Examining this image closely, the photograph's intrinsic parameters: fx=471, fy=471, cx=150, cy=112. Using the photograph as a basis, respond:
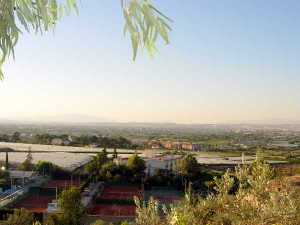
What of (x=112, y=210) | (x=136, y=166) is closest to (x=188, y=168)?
(x=136, y=166)

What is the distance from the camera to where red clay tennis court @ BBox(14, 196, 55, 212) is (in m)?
17.1

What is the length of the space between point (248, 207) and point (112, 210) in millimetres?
14470

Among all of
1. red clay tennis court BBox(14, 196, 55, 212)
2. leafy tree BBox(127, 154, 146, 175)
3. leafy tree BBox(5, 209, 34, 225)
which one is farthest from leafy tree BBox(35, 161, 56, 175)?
leafy tree BBox(5, 209, 34, 225)

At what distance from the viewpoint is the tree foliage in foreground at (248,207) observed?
2.89 meters

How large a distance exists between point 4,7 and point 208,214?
2.48 m

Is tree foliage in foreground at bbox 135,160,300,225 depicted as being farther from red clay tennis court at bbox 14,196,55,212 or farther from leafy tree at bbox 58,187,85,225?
red clay tennis court at bbox 14,196,55,212

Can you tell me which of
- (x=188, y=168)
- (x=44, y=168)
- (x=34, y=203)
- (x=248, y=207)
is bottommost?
(x=34, y=203)

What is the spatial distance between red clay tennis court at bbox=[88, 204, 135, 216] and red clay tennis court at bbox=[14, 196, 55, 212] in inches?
71.9

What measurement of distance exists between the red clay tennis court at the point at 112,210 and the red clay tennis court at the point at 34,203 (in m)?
1.83

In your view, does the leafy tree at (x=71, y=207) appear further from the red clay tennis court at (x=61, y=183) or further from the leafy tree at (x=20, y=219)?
the red clay tennis court at (x=61, y=183)

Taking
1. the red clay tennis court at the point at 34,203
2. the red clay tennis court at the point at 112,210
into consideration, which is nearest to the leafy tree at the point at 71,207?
the red clay tennis court at the point at 112,210

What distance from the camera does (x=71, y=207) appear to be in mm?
13234

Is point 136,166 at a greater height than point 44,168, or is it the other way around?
point 136,166

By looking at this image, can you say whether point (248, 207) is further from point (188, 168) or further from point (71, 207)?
point (188, 168)
